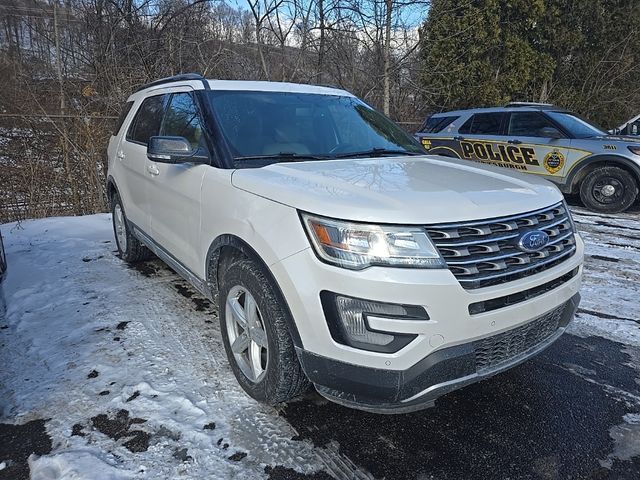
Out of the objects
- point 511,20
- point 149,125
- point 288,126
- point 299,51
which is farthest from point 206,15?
point 288,126

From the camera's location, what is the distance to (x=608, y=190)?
778cm

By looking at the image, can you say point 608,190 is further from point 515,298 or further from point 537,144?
point 515,298

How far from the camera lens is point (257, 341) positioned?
2.46 meters

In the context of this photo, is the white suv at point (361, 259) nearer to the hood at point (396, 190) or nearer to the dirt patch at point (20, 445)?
the hood at point (396, 190)

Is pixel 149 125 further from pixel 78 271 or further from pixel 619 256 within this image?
pixel 619 256

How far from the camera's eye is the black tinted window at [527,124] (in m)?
8.27

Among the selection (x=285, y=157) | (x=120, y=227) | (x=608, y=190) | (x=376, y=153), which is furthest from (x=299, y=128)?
(x=608, y=190)

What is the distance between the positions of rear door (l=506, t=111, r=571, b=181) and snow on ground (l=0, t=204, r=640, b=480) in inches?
140

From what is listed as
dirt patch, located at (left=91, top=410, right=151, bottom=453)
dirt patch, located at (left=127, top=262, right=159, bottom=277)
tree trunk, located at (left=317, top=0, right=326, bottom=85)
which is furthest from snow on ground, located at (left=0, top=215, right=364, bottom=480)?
tree trunk, located at (left=317, top=0, right=326, bottom=85)

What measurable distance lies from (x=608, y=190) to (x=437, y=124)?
371 centimetres

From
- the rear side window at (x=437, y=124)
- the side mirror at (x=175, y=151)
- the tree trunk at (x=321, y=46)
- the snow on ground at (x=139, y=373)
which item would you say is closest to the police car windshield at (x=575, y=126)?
the rear side window at (x=437, y=124)

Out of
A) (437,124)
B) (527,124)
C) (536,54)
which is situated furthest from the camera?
(536,54)

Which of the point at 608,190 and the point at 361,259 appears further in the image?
the point at 608,190

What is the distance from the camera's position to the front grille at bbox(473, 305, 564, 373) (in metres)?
2.02
